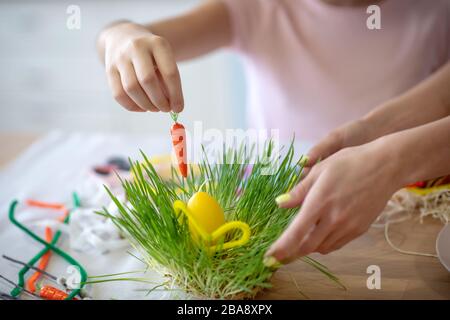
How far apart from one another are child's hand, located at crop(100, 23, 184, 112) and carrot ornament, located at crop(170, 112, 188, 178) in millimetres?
16

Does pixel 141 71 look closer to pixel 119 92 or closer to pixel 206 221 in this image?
pixel 119 92

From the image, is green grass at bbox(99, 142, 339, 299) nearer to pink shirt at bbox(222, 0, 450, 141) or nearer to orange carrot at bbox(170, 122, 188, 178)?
orange carrot at bbox(170, 122, 188, 178)

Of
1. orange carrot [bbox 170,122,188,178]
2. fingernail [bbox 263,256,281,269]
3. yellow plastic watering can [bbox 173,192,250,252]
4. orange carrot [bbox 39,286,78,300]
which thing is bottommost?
orange carrot [bbox 39,286,78,300]

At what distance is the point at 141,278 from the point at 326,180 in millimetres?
223

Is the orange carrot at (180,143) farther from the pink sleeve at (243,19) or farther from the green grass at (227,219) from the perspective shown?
the pink sleeve at (243,19)

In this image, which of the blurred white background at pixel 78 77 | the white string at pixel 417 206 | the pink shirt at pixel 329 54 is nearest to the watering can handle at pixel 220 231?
the white string at pixel 417 206

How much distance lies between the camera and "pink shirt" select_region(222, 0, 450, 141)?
36.8 inches

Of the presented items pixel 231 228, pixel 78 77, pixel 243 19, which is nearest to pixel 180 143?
pixel 231 228

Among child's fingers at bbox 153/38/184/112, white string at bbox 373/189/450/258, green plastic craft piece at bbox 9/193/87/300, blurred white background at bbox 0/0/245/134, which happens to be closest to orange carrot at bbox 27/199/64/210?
green plastic craft piece at bbox 9/193/87/300

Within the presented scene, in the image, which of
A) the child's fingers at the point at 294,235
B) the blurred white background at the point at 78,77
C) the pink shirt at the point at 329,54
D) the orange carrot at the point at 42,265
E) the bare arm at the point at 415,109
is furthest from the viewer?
the blurred white background at the point at 78,77

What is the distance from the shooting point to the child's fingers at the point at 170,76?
509 mm

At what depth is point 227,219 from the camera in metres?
0.55

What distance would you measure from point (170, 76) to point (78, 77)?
5.25 ft
